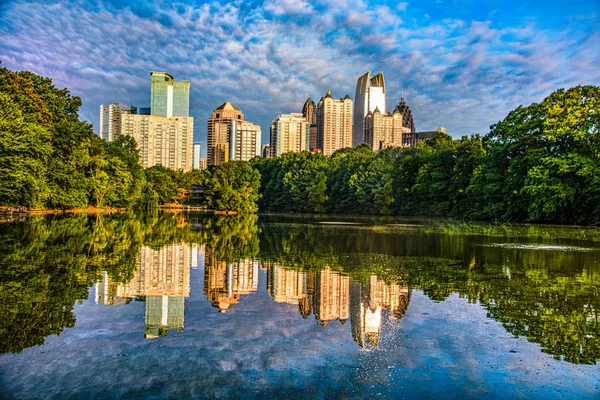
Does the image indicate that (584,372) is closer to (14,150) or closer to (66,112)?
(14,150)

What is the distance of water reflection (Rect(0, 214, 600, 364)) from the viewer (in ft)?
23.6

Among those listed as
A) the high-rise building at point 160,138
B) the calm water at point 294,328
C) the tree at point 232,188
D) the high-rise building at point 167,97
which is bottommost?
the calm water at point 294,328

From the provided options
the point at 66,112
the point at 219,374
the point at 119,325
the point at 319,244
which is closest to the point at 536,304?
the point at 219,374

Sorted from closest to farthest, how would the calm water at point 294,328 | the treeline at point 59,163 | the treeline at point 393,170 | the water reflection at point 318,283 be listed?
the calm water at point 294,328
the water reflection at point 318,283
the treeline at point 59,163
the treeline at point 393,170

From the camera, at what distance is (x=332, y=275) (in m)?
11.8

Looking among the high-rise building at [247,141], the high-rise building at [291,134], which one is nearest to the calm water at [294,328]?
the high-rise building at [291,134]

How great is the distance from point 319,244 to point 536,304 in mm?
11717

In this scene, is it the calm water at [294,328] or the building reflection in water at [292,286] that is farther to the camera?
the building reflection in water at [292,286]

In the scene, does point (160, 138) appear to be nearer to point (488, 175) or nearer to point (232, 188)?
point (232, 188)

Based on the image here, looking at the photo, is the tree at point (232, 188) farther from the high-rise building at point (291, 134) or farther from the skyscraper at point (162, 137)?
the high-rise building at point (291, 134)

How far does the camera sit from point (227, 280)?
11.2m

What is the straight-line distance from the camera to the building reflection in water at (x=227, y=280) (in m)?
9.14

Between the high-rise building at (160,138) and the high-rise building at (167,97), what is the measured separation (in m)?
18.3

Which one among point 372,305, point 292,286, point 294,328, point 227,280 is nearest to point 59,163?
point 227,280
